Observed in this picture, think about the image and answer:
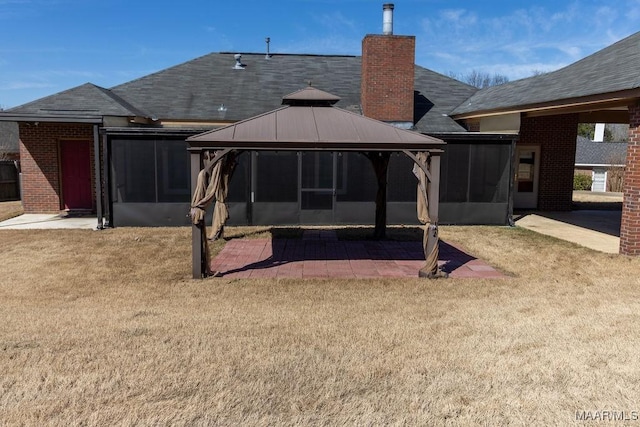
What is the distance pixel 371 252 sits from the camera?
10.3 meters

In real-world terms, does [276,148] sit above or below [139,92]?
below

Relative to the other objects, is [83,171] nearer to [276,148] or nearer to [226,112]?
[226,112]

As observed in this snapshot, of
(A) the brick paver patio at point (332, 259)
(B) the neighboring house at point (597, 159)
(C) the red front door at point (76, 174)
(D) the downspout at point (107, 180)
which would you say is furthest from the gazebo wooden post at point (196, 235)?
(B) the neighboring house at point (597, 159)

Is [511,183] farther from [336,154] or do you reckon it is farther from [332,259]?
[332,259]

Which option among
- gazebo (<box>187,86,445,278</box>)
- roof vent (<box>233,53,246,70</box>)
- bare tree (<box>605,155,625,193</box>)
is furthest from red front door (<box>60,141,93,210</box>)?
bare tree (<box>605,155,625,193</box>)

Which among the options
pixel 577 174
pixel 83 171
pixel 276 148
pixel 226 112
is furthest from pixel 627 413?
pixel 577 174

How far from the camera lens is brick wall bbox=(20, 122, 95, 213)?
48.7 ft

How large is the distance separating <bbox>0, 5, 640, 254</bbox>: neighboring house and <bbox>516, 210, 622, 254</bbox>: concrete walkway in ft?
2.88

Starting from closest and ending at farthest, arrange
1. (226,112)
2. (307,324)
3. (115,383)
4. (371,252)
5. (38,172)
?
(115,383) < (307,324) < (371,252) < (38,172) < (226,112)

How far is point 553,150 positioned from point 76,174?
1554 centimetres

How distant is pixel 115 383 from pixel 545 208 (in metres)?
16.1

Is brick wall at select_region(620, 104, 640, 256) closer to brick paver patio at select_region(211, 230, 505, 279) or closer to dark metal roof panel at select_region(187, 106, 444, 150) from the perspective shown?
brick paver patio at select_region(211, 230, 505, 279)

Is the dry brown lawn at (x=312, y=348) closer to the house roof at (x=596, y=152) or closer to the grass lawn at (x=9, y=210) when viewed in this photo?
the grass lawn at (x=9, y=210)

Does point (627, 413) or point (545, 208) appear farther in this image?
point (545, 208)
